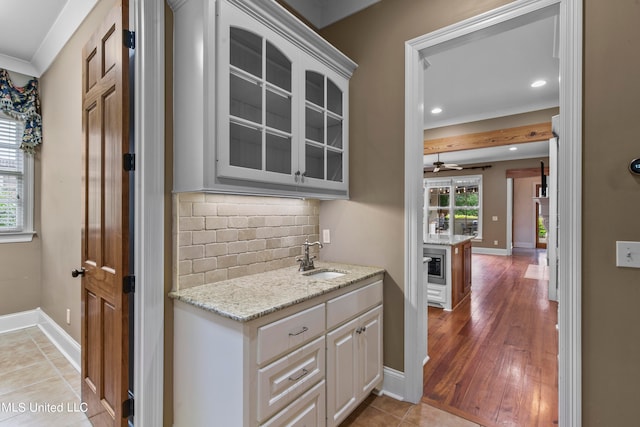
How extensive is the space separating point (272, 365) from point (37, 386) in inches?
89.1

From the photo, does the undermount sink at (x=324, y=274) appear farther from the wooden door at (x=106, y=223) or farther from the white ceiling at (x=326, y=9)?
the white ceiling at (x=326, y=9)

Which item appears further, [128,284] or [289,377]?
[128,284]

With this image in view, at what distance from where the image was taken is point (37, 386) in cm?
233

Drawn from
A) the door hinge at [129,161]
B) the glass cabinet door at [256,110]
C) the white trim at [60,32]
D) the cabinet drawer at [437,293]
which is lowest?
the cabinet drawer at [437,293]

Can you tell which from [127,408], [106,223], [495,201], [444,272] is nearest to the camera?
[127,408]

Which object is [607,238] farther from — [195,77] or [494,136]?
[494,136]

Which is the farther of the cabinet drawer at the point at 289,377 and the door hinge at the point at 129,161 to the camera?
the door hinge at the point at 129,161

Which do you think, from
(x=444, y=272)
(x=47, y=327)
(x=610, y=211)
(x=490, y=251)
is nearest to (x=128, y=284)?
(x=610, y=211)

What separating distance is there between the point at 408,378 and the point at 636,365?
120cm

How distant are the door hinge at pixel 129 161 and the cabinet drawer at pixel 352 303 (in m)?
1.26

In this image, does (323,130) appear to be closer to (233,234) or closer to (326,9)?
(233,234)

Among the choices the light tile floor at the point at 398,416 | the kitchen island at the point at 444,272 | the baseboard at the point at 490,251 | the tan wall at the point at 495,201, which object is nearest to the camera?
the light tile floor at the point at 398,416

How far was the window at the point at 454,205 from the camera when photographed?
9.48 metres

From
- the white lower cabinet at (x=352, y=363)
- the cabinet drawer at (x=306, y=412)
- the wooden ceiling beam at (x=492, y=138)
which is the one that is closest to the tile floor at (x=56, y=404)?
the white lower cabinet at (x=352, y=363)
